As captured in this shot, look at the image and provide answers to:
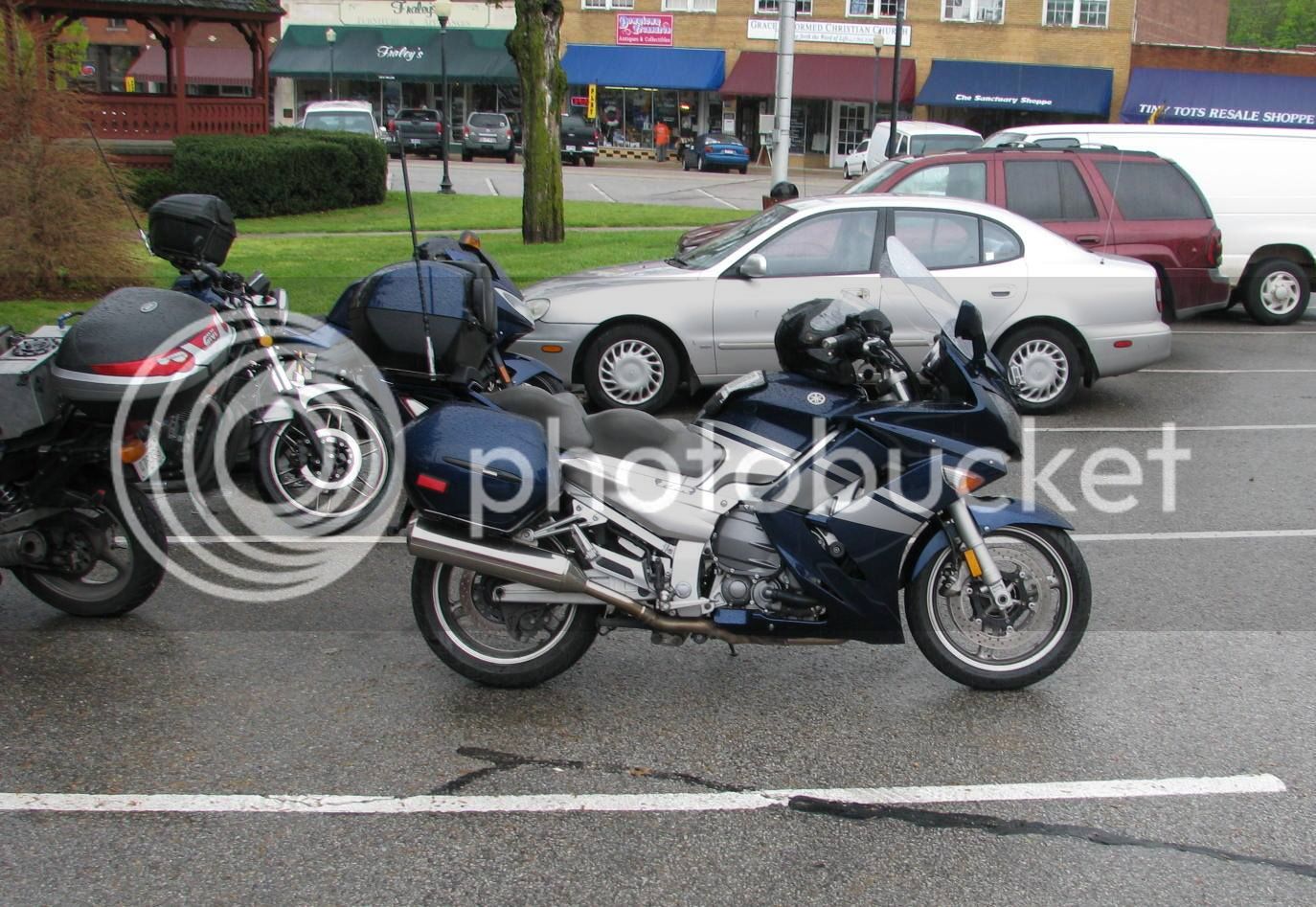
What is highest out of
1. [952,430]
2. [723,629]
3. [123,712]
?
[952,430]

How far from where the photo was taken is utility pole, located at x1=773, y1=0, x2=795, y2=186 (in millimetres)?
18125

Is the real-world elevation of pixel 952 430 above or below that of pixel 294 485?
above

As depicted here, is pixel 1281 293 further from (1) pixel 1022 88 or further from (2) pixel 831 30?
(2) pixel 831 30

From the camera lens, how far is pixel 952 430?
179 inches

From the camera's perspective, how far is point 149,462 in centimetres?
575

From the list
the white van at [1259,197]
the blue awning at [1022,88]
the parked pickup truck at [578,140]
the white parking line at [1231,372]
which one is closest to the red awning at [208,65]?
the parked pickup truck at [578,140]

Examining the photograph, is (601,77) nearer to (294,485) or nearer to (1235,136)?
(1235,136)

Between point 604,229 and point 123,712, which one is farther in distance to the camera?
point 604,229

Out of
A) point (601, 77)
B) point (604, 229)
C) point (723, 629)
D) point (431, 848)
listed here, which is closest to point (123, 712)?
point (431, 848)

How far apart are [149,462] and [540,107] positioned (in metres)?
11.6

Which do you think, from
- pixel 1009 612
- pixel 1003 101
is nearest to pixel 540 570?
pixel 1009 612

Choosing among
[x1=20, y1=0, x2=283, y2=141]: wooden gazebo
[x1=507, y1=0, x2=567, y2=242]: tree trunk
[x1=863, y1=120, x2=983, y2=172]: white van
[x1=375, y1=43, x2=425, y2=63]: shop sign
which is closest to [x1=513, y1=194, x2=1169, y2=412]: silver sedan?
[x1=507, y1=0, x2=567, y2=242]: tree trunk

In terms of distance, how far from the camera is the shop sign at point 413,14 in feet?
172

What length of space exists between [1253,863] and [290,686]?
330cm
